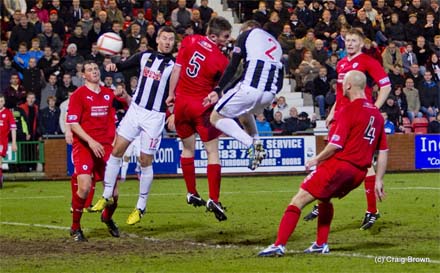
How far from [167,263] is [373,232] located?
3964 millimetres

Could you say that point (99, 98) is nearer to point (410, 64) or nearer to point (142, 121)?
point (142, 121)

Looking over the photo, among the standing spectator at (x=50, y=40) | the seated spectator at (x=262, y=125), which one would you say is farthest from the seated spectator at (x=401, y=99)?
the standing spectator at (x=50, y=40)

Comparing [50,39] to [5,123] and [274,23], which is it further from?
[274,23]

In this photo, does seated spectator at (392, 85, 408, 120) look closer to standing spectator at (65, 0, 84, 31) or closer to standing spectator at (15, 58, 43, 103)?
standing spectator at (65, 0, 84, 31)

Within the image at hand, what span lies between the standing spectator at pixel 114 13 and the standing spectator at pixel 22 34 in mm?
2350

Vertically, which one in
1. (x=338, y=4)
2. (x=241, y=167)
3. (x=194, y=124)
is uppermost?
(x=338, y=4)

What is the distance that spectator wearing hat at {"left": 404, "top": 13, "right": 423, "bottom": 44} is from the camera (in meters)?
32.6

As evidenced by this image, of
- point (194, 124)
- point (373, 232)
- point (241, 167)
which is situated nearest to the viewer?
point (373, 232)

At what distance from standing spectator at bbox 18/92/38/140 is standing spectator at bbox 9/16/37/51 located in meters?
2.09

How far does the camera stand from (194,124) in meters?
15.6

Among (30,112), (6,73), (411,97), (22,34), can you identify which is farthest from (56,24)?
(411,97)

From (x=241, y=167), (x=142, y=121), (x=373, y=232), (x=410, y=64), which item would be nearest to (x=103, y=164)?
(x=142, y=121)

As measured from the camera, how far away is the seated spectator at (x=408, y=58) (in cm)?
3131

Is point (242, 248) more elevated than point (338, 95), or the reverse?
point (338, 95)
